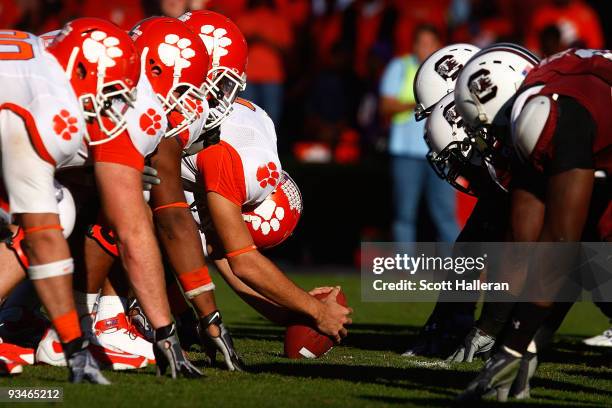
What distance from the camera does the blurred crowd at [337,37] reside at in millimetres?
13141

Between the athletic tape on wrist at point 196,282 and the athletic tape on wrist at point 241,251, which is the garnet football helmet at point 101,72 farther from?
the athletic tape on wrist at point 241,251

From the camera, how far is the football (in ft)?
22.3

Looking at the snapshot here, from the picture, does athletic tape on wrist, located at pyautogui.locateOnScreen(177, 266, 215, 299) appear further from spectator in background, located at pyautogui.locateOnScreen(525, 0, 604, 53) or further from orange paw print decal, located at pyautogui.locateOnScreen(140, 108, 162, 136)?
spectator in background, located at pyautogui.locateOnScreen(525, 0, 604, 53)

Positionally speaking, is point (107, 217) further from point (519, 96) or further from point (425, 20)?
A: point (425, 20)

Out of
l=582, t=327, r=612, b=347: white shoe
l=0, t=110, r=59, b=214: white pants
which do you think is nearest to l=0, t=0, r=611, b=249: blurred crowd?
l=582, t=327, r=612, b=347: white shoe

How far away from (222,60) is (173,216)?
1131 mm

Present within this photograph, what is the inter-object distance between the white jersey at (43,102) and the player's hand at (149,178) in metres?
0.59

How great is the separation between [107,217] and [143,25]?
1.40 metres

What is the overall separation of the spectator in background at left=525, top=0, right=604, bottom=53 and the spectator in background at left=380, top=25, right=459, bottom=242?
6.38 ft

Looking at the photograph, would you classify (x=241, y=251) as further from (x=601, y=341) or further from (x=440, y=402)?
(x=601, y=341)

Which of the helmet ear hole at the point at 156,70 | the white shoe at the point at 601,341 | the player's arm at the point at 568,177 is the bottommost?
the white shoe at the point at 601,341

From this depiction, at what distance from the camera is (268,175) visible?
6.69 m

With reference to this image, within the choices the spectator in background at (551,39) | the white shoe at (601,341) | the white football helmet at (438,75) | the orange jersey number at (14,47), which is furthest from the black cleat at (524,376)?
the spectator in background at (551,39)

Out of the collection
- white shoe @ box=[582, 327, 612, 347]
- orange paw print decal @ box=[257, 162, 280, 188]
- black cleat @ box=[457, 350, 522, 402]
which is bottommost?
white shoe @ box=[582, 327, 612, 347]
